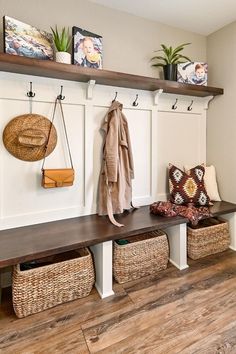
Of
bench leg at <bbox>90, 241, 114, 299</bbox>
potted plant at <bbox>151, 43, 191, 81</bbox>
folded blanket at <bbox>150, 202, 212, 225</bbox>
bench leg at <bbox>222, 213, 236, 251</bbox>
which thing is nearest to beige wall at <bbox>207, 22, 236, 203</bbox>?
bench leg at <bbox>222, 213, 236, 251</bbox>

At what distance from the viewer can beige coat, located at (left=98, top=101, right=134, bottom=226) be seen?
204 centimetres

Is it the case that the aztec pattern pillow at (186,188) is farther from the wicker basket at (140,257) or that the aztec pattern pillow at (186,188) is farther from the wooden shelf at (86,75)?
the wooden shelf at (86,75)

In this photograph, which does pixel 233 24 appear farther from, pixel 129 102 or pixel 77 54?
pixel 77 54

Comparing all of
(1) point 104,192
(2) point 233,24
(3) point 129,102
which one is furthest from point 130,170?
(2) point 233,24

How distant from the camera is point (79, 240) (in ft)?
5.29

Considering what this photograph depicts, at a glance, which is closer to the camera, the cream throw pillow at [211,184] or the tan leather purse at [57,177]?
the tan leather purse at [57,177]

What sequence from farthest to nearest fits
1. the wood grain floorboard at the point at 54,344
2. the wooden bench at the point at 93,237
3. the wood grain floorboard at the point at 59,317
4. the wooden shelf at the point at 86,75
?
the wooden shelf at the point at 86,75, the wooden bench at the point at 93,237, the wood grain floorboard at the point at 59,317, the wood grain floorboard at the point at 54,344

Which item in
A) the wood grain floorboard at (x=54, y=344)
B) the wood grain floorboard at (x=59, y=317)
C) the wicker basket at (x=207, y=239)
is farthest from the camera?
the wicker basket at (x=207, y=239)

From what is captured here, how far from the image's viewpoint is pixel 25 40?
1711mm

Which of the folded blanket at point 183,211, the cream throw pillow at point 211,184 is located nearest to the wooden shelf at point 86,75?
the cream throw pillow at point 211,184

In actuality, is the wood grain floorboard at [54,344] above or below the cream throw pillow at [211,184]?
below

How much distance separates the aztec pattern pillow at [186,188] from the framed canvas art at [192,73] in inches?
35.4

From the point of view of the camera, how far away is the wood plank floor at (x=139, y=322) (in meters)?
1.30

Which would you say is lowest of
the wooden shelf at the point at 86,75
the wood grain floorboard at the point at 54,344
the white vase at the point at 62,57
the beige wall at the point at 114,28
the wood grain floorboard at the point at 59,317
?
the wood grain floorboard at the point at 54,344
